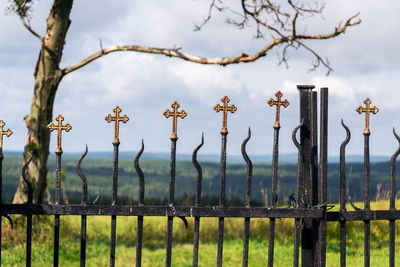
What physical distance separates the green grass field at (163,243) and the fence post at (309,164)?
448 cm

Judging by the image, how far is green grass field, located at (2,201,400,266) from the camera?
37.6ft

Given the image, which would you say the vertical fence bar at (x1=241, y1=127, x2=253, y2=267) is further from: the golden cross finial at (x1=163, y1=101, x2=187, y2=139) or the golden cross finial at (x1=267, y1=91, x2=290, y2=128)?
the golden cross finial at (x1=163, y1=101, x2=187, y2=139)

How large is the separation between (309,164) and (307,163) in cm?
2

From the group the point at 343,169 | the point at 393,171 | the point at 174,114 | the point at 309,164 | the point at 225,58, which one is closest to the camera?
the point at 174,114

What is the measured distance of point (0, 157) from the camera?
6.49m

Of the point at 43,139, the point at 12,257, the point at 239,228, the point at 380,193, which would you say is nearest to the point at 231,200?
the point at 239,228

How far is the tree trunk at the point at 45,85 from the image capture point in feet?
43.0

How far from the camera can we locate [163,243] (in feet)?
44.9

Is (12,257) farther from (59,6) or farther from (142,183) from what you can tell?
(142,183)

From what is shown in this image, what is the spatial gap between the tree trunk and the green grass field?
869 mm

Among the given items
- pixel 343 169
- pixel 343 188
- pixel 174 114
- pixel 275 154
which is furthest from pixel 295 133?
pixel 174 114

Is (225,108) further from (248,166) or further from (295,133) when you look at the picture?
(295,133)

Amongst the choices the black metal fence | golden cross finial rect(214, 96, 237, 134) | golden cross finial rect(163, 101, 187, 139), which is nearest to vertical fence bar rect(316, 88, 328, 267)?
the black metal fence

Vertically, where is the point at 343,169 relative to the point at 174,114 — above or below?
below
